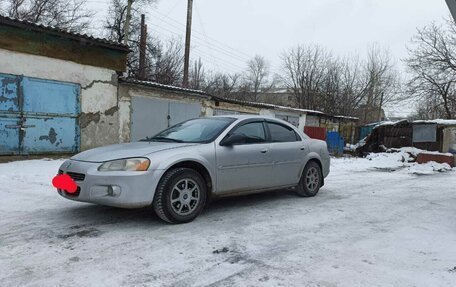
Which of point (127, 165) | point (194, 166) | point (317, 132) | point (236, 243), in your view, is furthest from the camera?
point (317, 132)

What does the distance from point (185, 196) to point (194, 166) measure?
16.8 inches

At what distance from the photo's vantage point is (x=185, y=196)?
17.0ft

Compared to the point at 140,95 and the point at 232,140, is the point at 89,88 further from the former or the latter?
the point at 232,140

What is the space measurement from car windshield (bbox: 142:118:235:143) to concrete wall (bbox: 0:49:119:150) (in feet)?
20.4

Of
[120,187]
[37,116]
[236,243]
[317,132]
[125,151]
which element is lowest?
[236,243]

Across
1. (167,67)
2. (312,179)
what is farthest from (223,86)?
(312,179)

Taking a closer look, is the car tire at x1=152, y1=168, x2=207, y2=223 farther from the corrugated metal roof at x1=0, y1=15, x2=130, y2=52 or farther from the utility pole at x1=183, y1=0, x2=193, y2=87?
the utility pole at x1=183, y1=0, x2=193, y2=87

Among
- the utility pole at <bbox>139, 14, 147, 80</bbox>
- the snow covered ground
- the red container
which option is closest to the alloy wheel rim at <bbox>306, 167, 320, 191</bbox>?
the snow covered ground

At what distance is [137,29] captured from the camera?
87.9 ft

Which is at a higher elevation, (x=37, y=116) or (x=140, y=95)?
(x=140, y=95)

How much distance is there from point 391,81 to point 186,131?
37.2m

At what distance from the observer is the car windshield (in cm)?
575

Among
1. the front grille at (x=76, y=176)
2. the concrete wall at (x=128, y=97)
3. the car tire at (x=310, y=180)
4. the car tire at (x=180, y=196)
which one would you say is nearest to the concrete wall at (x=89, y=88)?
the concrete wall at (x=128, y=97)

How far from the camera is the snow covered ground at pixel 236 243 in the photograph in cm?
351
